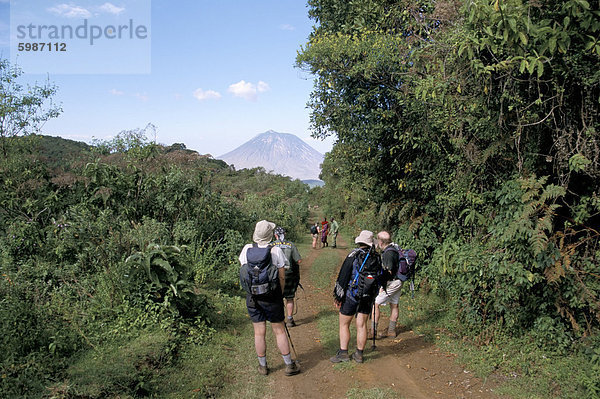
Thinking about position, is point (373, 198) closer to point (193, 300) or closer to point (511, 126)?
point (511, 126)

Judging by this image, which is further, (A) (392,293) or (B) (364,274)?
(A) (392,293)

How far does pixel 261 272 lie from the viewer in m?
4.98

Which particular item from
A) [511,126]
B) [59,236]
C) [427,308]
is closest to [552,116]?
[511,126]

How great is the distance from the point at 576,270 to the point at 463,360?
206 centimetres

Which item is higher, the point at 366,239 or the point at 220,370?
the point at 366,239

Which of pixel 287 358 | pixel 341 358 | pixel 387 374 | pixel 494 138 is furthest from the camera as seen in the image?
pixel 494 138

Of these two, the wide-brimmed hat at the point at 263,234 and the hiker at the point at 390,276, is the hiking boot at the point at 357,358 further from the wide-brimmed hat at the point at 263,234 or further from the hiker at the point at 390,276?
the wide-brimmed hat at the point at 263,234

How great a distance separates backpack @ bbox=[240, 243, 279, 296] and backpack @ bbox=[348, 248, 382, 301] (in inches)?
44.7

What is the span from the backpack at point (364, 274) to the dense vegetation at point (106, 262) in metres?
2.73

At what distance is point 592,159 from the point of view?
5.45 meters

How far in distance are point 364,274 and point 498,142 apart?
3.30 m

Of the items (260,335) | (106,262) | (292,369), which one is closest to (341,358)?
(292,369)

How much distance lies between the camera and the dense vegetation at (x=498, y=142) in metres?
5.10

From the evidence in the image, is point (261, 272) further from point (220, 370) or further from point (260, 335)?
point (220, 370)
